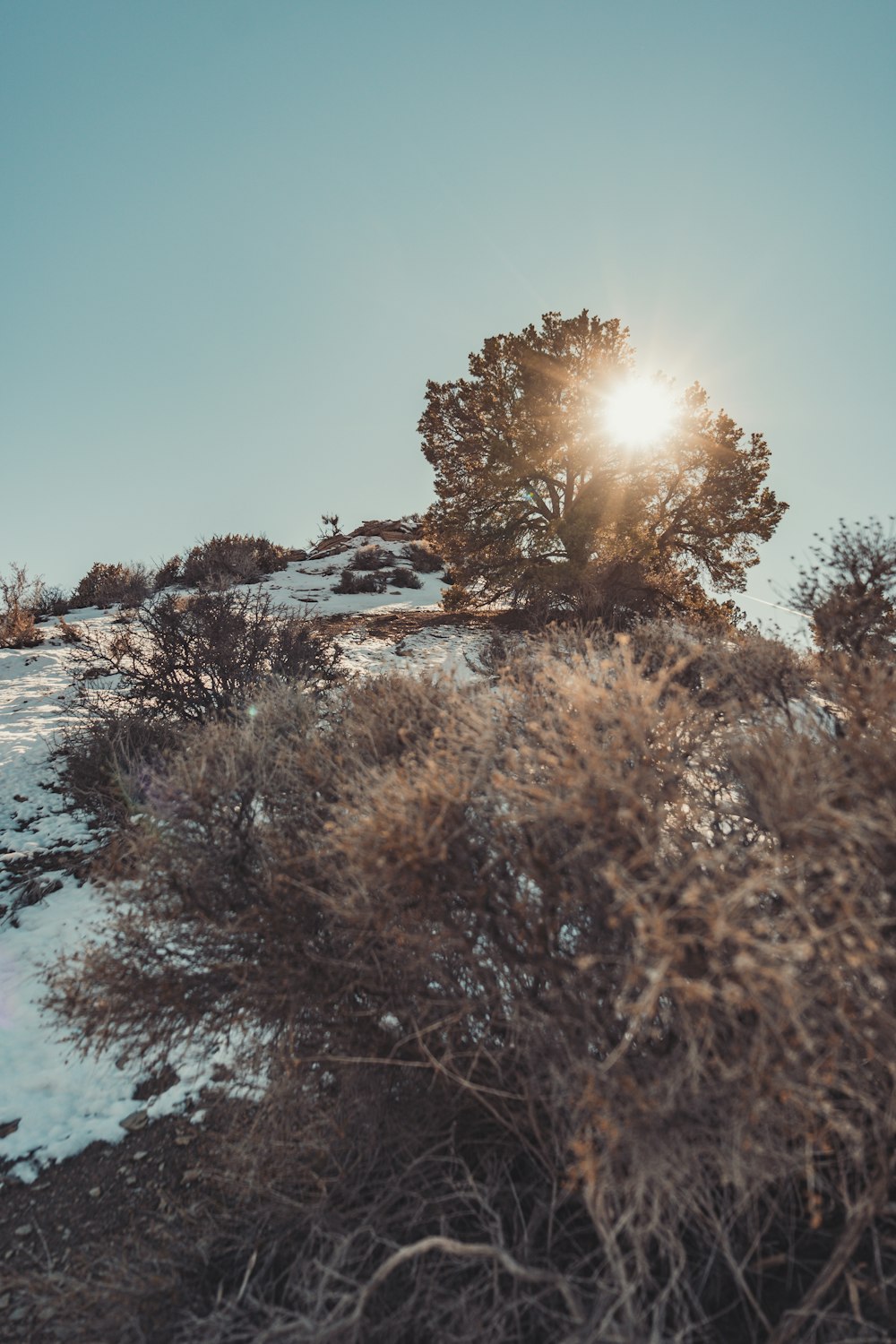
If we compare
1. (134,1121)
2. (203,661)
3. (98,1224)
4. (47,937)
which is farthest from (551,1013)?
(203,661)

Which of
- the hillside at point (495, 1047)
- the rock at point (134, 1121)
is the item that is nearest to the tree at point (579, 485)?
the hillside at point (495, 1047)

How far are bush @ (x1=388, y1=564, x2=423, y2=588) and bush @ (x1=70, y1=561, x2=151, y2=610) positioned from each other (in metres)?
9.06

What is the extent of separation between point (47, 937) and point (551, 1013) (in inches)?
218

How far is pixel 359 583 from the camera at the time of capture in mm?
21531

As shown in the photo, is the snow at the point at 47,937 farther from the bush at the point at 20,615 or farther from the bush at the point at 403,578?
the bush at the point at 403,578

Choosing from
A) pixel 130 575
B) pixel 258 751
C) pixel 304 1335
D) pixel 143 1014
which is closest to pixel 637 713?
pixel 258 751

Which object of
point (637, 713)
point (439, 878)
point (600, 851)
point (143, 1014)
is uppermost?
point (637, 713)

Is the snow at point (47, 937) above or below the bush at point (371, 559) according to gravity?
below

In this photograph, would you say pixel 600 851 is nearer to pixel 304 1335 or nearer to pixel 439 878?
pixel 439 878

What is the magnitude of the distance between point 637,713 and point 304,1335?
9.24 feet

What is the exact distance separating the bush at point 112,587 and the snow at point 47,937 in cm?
725

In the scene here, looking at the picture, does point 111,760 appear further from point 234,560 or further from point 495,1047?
point 234,560

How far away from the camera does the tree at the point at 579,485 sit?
14.6 meters

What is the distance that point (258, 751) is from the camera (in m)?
3.79
